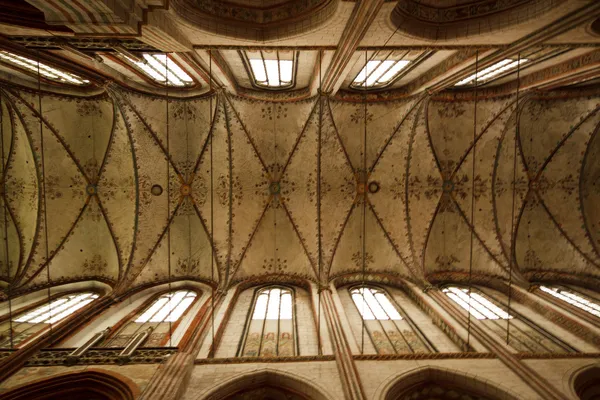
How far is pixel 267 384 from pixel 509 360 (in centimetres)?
465

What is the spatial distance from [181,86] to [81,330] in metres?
7.65

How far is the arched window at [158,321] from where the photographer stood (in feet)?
26.3

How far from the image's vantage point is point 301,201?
12688 mm

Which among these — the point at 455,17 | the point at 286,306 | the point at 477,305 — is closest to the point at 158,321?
the point at 286,306

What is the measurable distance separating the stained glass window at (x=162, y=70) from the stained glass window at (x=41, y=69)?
5.71 ft

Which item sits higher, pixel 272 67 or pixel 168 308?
pixel 272 67

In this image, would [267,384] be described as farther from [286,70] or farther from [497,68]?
[497,68]

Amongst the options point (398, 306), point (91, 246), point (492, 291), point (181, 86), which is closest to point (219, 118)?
point (181, 86)

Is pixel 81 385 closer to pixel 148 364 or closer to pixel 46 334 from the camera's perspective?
pixel 148 364

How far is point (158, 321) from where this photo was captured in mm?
9211

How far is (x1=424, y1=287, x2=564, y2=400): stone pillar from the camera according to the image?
5461mm

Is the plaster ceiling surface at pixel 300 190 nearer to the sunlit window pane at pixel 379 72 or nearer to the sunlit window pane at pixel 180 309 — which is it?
the sunlit window pane at pixel 379 72

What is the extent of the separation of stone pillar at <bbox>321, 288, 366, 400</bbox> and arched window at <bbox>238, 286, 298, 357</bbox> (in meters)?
0.97

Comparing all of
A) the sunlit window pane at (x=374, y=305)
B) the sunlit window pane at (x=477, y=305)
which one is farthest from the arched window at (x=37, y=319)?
the sunlit window pane at (x=477, y=305)
